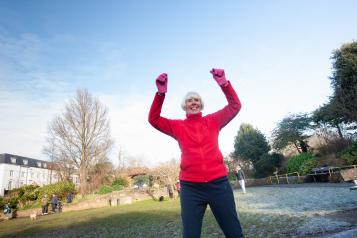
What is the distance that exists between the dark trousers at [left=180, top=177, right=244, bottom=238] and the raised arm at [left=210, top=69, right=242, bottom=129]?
0.66m

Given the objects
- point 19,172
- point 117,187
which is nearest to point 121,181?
point 117,187

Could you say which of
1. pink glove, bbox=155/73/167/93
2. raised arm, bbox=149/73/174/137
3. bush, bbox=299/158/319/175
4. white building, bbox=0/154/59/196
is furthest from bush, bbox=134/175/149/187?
pink glove, bbox=155/73/167/93

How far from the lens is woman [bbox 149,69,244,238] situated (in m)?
2.44

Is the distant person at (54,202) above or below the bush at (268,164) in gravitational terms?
below

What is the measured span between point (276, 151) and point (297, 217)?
86.5ft

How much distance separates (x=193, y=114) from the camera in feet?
9.32

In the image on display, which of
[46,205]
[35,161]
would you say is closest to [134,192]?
[46,205]

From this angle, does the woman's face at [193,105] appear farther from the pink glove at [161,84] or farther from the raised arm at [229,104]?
the pink glove at [161,84]

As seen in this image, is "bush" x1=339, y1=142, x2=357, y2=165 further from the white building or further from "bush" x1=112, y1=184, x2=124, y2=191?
the white building

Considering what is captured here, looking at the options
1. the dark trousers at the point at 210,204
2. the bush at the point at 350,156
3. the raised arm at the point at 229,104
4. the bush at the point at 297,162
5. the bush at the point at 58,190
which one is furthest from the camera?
the bush at the point at 58,190

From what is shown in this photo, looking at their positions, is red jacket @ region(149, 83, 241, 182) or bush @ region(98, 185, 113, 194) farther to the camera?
bush @ region(98, 185, 113, 194)

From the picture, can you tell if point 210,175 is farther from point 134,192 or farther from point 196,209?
point 134,192

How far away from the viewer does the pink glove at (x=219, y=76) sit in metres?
2.83

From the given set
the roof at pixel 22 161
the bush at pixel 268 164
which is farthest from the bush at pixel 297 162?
the roof at pixel 22 161
